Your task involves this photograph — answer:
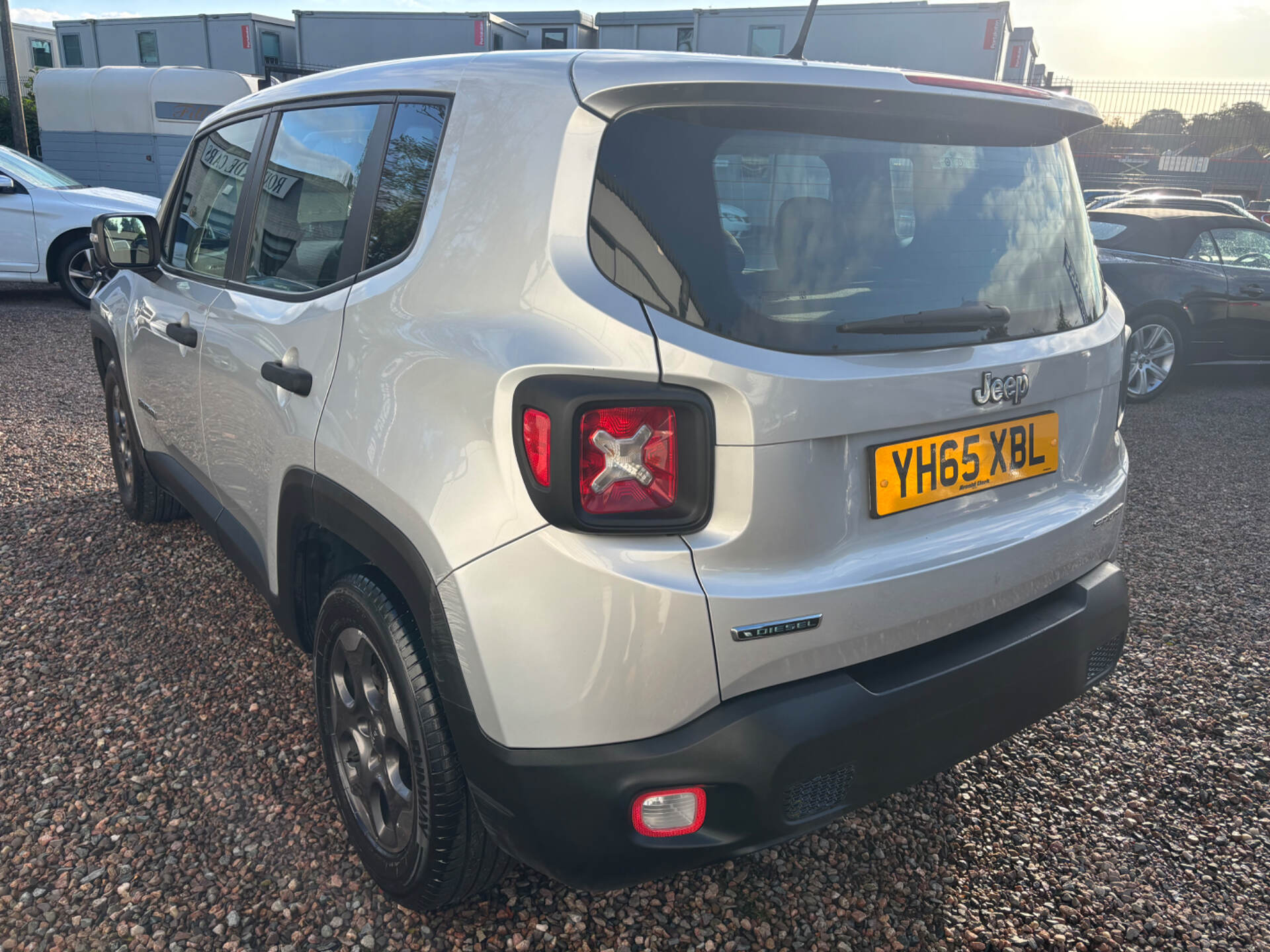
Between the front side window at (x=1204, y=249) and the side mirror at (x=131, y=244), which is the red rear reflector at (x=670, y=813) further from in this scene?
the front side window at (x=1204, y=249)

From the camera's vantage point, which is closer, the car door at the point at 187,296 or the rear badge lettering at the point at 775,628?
the rear badge lettering at the point at 775,628

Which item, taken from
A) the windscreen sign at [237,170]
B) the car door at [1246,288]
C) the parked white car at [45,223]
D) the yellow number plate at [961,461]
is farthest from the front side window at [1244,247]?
the parked white car at [45,223]

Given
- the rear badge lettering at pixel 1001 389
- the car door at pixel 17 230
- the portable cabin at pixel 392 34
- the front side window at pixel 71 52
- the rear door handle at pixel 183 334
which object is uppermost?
the portable cabin at pixel 392 34

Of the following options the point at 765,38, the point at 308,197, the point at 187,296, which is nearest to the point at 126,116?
the point at 765,38

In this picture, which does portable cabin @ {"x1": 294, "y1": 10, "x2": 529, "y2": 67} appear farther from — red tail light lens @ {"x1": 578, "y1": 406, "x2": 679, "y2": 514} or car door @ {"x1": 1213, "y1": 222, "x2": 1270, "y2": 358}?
red tail light lens @ {"x1": 578, "y1": 406, "x2": 679, "y2": 514}

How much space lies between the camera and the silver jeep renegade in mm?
1574

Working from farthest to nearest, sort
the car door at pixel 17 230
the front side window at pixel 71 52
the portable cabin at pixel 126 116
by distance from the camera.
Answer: the front side window at pixel 71 52
the portable cabin at pixel 126 116
the car door at pixel 17 230

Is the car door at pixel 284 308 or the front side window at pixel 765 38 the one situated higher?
the front side window at pixel 765 38

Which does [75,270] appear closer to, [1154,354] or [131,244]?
[131,244]

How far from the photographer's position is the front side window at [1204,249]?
7.89 m

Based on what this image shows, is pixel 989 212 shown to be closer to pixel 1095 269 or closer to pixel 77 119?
pixel 1095 269

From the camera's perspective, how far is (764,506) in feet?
5.28

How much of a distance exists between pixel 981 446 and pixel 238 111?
239 centimetres

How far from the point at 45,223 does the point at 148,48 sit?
48.5ft
